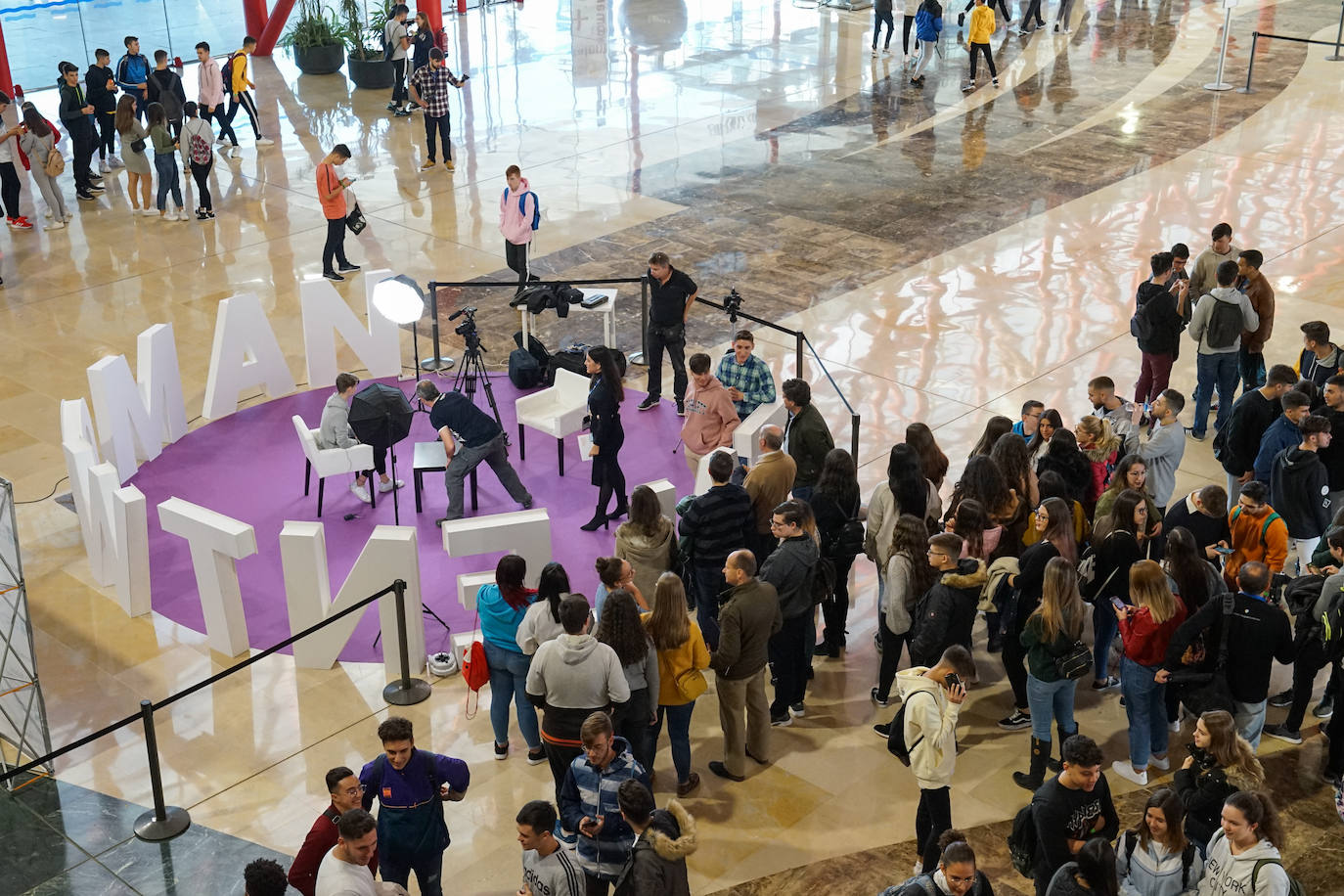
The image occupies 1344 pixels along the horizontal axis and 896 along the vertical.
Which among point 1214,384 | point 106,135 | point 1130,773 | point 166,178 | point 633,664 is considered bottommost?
point 1130,773

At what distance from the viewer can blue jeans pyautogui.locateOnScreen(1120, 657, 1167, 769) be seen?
7453 mm

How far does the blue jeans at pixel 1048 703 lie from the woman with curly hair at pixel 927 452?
169cm

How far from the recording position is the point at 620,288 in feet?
50.1

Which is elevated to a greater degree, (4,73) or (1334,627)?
(4,73)

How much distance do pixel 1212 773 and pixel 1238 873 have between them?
618mm

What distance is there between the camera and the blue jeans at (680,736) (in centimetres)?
745

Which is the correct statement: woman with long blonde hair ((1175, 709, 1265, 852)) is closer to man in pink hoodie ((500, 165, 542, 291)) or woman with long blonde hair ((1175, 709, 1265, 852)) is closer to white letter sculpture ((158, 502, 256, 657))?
white letter sculpture ((158, 502, 256, 657))

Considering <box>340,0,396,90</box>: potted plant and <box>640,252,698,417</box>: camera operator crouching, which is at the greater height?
<box>340,0,396,90</box>: potted plant

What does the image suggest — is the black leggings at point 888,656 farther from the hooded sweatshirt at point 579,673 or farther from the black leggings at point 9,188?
the black leggings at point 9,188

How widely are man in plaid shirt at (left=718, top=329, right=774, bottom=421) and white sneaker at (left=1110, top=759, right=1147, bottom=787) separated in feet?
13.2

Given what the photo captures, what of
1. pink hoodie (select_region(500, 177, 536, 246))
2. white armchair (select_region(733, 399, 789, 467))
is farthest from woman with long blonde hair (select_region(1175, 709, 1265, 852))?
pink hoodie (select_region(500, 177, 536, 246))

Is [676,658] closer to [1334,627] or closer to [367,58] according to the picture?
[1334,627]

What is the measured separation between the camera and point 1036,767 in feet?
24.9

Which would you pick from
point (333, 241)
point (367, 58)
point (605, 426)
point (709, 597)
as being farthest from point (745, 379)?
point (367, 58)
